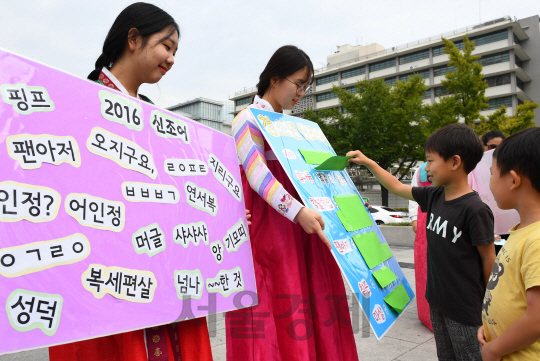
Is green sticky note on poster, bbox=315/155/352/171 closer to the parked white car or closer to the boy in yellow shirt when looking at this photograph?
the boy in yellow shirt

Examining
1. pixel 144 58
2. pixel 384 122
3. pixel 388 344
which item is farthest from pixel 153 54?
pixel 384 122

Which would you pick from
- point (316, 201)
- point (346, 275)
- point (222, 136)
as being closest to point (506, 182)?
point (346, 275)

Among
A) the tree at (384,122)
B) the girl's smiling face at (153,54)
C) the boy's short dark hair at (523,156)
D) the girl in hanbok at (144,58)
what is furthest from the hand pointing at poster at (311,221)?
the tree at (384,122)

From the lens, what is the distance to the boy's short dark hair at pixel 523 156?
1062 millimetres

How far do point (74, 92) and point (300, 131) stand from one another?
1.21m

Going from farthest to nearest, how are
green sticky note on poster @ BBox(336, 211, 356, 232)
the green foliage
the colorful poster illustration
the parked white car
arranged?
the parked white car, the green foliage, green sticky note on poster @ BBox(336, 211, 356, 232), the colorful poster illustration

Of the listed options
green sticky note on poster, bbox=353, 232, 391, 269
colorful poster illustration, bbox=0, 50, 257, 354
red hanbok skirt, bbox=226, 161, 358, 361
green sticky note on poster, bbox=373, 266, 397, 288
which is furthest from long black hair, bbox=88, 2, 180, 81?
green sticky note on poster, bbox=373, 266, 397, 288

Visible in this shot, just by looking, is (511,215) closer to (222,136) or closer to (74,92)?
(222,136)

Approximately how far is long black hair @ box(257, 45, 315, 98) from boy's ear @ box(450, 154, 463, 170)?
31.2 inches

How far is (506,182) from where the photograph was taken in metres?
1.12

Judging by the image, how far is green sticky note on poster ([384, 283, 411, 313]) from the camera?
159 centimetres

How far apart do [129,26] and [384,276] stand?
144 centimetres

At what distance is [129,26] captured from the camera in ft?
4.33

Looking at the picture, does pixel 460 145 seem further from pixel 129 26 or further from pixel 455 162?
pixel 129 26
